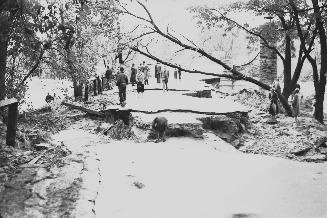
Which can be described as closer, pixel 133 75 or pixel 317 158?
pixel 317 158

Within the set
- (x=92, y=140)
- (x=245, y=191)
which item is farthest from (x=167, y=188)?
(x=92, y=140)

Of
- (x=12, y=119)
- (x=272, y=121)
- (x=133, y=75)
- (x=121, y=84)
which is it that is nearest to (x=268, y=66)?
(x=133, y=75)

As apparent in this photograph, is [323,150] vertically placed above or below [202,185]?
below

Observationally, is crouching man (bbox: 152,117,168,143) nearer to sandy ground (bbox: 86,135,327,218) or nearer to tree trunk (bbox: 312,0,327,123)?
sandy ground (bbox: 86,135,327,218)

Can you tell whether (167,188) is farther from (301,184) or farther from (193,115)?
(193,115)

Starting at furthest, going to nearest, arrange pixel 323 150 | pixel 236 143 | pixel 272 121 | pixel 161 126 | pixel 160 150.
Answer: pixel 272 121, pixel 236 143, pixel 323 150, pixel 161 126, pixel 160 150

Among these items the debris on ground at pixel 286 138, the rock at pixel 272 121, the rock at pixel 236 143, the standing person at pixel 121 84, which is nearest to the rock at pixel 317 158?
the debris on ground at pixel 286 138

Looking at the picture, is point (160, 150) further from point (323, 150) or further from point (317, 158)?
point (323, 150)

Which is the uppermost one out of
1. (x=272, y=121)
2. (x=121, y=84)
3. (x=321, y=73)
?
(x=321, y=73)

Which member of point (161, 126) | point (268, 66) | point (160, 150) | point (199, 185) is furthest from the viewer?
point (268, 66)

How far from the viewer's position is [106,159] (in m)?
8.06

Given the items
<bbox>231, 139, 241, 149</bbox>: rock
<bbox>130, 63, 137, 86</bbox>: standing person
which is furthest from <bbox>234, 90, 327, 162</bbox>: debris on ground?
<bbox>130, 63, 137, 86</bbox>: standing person

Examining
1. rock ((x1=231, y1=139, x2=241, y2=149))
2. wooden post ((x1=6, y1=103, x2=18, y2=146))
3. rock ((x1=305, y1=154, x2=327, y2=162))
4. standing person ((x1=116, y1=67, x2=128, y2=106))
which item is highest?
standing person ((x1=116, y1=67, x2=128, y2=106))

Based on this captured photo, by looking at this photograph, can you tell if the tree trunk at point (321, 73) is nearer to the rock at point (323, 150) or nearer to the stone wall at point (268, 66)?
the rock at point (323, 150)
